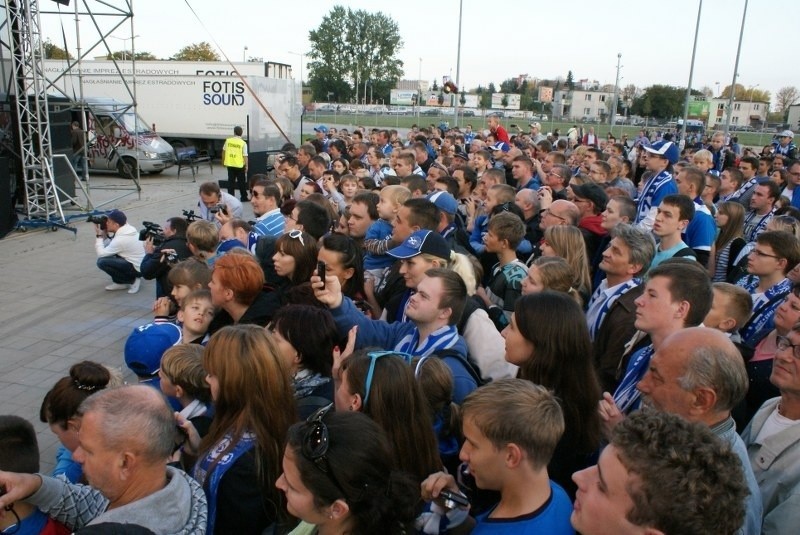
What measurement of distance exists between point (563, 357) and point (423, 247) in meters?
1.53

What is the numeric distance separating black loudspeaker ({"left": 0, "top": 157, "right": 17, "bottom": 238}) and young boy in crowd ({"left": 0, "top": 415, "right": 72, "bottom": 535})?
969 cm

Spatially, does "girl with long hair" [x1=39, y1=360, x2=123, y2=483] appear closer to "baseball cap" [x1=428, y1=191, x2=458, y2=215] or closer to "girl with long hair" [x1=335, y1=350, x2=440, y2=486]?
"girl with long hair" [x1=335, y1=350, x2=440, y2=486]

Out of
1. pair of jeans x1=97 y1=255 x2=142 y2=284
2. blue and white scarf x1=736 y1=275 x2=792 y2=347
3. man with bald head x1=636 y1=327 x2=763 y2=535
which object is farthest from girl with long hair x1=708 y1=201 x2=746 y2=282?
pair of jeans x1=97 y1=255 x2=142 y2=284

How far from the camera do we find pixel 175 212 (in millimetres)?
13352

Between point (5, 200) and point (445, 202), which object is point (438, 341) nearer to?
point (445, 202)

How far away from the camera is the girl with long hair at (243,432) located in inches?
89.5

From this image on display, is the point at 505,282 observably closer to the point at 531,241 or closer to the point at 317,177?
the point at 531,241

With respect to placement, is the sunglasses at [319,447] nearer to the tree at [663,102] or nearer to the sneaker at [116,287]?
the sneaker at [116,287]

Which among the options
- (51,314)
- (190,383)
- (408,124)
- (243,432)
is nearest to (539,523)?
(243,432)

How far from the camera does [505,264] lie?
459cm

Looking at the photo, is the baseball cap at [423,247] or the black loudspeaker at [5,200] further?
the black loudspeaker at [5,200]

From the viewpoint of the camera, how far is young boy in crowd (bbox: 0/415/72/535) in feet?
7.09

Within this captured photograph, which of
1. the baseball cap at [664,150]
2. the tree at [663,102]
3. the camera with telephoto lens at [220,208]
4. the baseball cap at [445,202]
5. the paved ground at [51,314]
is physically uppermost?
the tree at [663,102]

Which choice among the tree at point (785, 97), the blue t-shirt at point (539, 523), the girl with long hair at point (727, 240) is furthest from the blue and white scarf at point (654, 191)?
the tree at point (785, 97)
